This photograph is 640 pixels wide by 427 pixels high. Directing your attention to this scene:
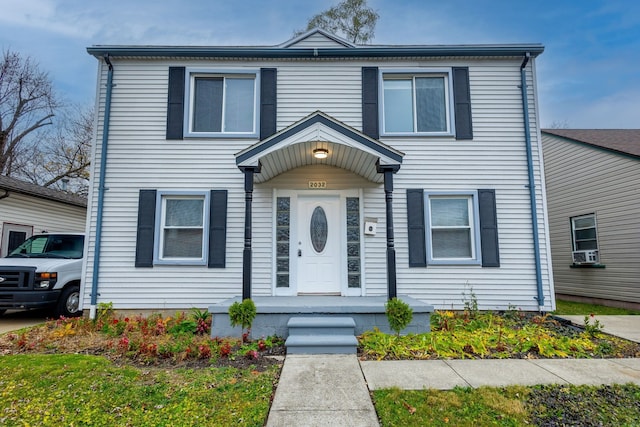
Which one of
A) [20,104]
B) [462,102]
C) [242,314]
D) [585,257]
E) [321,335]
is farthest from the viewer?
[20,104]

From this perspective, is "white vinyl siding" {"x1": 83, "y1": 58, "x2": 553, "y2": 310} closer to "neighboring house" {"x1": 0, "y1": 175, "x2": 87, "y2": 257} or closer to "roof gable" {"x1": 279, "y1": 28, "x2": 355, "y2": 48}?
"roof gable" {"x1": 279, "y1": 28, "x2": 355, "y2": 48}

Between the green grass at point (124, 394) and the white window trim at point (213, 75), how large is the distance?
4357 millimetres

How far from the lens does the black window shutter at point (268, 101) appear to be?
6.66 meters

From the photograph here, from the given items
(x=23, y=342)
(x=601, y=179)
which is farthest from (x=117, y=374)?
(x=601, y=179)

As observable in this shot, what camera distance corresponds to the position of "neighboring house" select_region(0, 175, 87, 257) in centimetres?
916

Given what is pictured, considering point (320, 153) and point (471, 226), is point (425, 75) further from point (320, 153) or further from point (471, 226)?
point (471, 226)

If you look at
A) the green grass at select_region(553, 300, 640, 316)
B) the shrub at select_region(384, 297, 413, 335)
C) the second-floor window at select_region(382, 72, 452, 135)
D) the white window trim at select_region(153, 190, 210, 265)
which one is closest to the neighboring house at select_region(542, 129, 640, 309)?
the green grass at select_region(553, 300, 640, 316)

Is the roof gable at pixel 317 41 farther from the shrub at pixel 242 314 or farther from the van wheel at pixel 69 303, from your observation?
the van wheel at pixel 69 303

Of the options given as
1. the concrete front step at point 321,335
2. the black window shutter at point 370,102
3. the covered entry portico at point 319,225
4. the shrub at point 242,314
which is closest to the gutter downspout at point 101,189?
the covered entry portico at point 319,225

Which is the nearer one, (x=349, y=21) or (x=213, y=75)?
(x=213, y=75)

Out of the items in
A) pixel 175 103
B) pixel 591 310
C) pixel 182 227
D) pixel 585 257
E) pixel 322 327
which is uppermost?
pixel 175 103

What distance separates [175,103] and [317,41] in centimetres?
330

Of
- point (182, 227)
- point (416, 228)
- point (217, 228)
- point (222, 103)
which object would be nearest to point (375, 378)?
point (416, 228)

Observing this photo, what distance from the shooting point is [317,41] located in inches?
281
